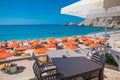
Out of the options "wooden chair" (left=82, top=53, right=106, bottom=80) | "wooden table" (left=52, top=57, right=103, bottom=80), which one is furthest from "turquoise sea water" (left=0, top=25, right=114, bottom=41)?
"wooden table" (left=52, top=57, right=103, bottom=80)

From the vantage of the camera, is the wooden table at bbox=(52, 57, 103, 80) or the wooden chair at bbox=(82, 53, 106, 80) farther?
the wooden chair at bbox=(82, 53, 106, 80)

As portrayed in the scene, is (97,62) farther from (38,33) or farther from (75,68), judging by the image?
A: (38,33)

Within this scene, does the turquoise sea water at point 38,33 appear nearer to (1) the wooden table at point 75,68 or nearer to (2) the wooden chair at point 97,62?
(2) the wooden chair at point 97,62

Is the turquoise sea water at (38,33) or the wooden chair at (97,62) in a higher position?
the wooden chair at (97,62)

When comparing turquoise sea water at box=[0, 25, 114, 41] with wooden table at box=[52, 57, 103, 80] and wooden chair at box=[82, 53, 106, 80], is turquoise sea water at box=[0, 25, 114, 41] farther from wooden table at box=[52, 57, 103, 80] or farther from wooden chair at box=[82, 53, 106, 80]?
wooden table at box=[52, 57, 103, 80]

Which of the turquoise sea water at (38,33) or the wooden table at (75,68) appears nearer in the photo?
the wooden table at (75,68)

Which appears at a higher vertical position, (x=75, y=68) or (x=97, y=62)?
(x=75, y=68)

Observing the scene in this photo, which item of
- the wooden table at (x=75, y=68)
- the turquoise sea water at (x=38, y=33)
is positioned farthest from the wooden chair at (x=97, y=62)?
the turquoise sea water at (x=38, y=33)

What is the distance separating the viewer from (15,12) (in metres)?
80.9

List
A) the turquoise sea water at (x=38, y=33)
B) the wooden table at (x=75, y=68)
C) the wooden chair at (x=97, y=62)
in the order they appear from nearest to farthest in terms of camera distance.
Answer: the wooden table at (x=75, y=68), the wooden chair at (x=97, y=62), the turquoise sea water at (x=38, y=33)

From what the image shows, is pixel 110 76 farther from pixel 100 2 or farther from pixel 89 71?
pixel 100 2

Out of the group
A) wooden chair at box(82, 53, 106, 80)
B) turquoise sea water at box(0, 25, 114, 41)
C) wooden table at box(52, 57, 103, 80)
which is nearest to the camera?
wooden table at box(52, 57, 103, 80)

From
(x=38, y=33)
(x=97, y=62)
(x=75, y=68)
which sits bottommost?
(x=38, y=33)

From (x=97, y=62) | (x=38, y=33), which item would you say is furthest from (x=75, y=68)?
(x=38, y=33)
